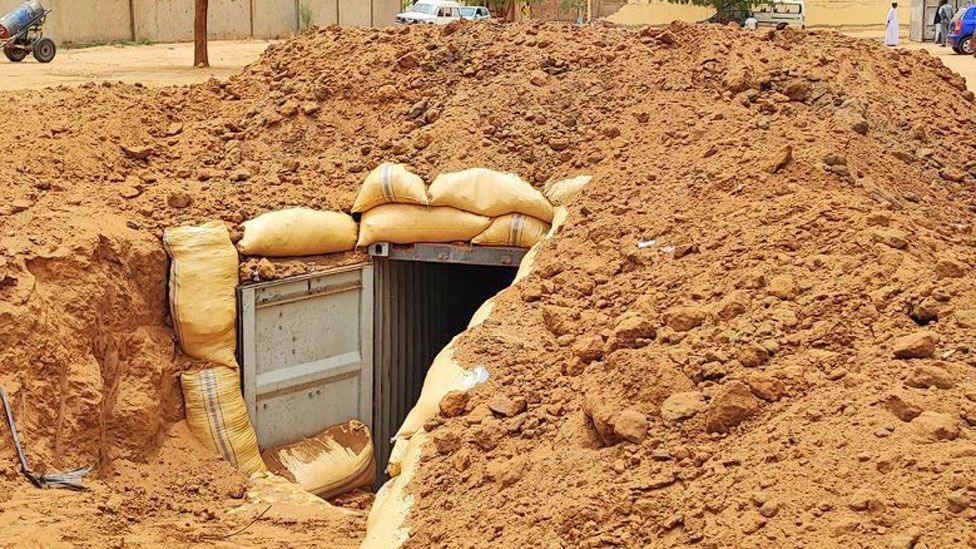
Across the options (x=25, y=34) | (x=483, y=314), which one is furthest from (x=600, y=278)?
(x=25, y=34)

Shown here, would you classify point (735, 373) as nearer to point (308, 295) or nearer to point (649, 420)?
point (649, 420)

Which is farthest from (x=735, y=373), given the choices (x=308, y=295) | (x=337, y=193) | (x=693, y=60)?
(x=693, y=60)

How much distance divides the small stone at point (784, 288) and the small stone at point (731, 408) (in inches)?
35.0

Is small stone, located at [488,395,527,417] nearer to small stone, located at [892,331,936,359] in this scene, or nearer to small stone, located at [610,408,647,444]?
small stone, located at [610,408,647,444]

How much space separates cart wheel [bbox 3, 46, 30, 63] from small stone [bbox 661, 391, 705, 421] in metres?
16.6

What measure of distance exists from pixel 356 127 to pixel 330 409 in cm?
223

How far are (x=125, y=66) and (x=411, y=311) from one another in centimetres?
1287

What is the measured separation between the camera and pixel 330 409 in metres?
8.16

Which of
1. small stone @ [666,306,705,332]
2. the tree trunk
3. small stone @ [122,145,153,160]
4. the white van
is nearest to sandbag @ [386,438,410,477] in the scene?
small stone @ [666,306,705,332]

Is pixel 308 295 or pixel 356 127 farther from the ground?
pixel 356 127

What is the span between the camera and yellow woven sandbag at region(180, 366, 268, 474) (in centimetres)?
740

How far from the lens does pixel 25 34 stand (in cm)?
1870

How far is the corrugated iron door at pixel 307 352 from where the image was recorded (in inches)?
301

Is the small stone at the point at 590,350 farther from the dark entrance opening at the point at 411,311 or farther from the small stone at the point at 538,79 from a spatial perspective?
the small stone at the point at 538,79
